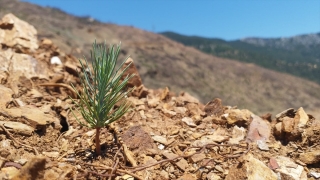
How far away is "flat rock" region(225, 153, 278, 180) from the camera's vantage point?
2307 millimetres

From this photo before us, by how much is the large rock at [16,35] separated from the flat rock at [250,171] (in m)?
3.51

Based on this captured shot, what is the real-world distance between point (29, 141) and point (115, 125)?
0.83 m

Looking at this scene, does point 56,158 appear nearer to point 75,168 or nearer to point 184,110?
point 75,168

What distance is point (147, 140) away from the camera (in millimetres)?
2818

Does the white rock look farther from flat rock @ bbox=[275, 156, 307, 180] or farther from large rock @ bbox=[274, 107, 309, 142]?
flat rock @ bbox=[275, 156, 307, 180]

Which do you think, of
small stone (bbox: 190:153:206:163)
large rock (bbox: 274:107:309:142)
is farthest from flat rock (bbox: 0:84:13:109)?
large rock (bbox: 274:107:309:142)

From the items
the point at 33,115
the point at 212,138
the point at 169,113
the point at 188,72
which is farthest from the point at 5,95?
the point at 188,72

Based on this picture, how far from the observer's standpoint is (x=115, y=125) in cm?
308

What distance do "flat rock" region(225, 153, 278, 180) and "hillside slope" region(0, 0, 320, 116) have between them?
924 inches

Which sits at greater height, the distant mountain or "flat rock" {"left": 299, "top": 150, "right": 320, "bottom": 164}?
the distant mountain

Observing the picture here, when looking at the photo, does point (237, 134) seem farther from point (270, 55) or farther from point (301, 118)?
point (270, 55)

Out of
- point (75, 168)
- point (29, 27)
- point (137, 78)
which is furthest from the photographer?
point (29, 27)

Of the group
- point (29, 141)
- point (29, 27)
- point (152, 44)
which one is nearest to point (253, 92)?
point (152, 44)

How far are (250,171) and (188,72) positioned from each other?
30092mm
